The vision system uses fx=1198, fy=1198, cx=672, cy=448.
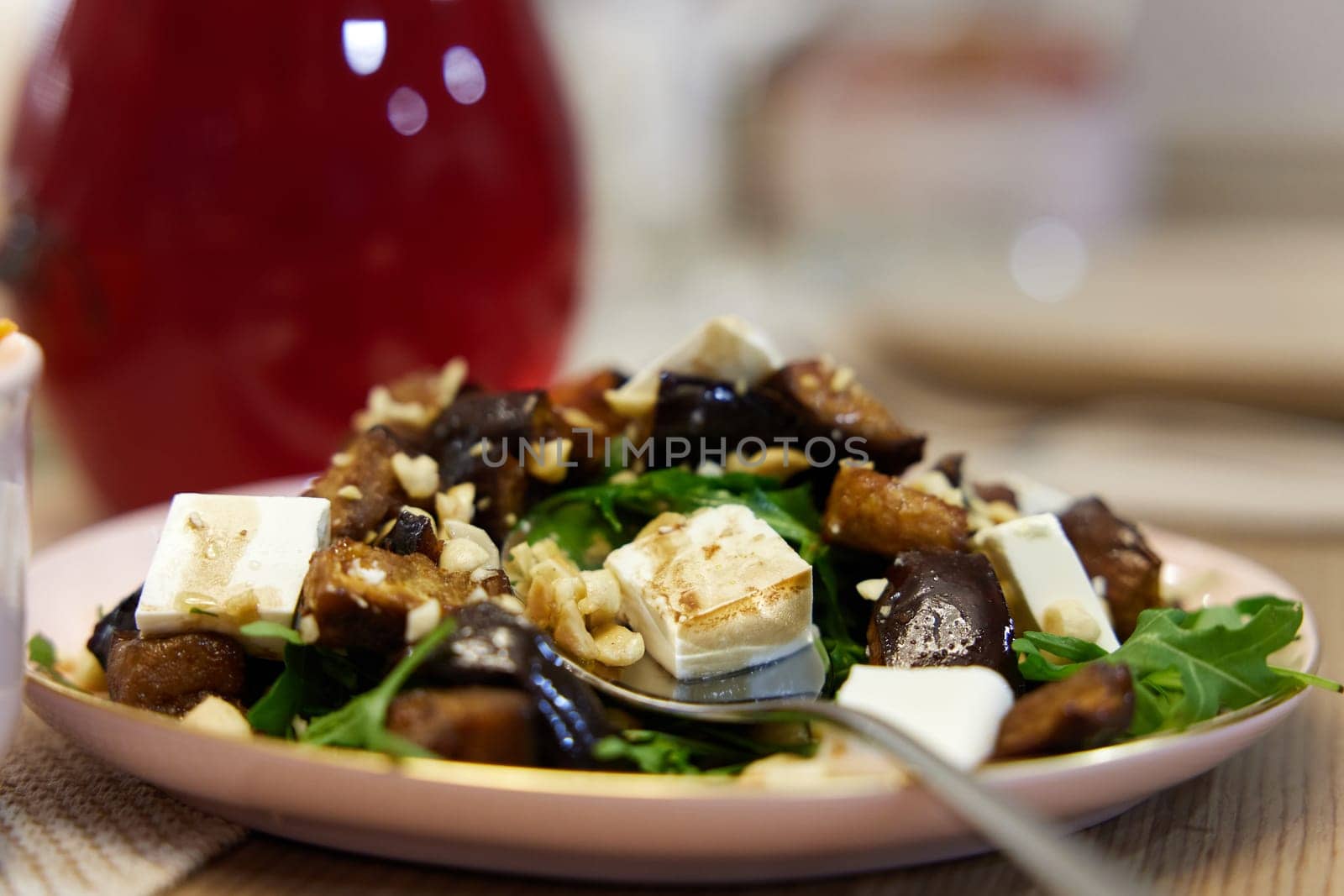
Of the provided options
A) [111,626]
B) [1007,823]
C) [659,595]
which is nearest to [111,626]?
[111,626]

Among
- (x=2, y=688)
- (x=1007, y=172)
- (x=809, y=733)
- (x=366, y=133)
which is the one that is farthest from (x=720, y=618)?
(x=1007, y=172)

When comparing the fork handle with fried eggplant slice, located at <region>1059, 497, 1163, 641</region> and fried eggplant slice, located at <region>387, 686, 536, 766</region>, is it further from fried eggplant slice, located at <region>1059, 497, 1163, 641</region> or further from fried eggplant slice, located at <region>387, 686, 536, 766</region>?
fried eggplant slice, located at <region>1059, 497, 1163, 641</region>

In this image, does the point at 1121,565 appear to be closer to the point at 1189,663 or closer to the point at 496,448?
the point at 1189,663

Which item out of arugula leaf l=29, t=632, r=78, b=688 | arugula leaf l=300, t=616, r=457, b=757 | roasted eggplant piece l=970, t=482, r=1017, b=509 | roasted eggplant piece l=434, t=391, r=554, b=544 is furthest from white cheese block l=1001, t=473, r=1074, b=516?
arugula leaf l=29, t=632, r=78, b=688

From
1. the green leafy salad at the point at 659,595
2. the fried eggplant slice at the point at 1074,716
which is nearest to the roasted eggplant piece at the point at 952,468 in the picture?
the green leafy salad at the point at 659,595

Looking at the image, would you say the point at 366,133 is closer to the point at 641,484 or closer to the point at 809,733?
the point at 641,484

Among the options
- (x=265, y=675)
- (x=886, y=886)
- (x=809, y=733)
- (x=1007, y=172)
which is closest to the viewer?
(x=886, y=886)

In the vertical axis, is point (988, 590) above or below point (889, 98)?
below
